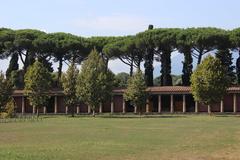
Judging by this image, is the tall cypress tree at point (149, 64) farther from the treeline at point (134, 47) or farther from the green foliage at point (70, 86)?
the green foliage at point (70, 86)

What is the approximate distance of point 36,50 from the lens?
105500mm

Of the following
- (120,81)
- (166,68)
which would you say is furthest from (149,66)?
(120,81)

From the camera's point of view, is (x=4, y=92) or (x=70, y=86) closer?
(x=4, y=92)

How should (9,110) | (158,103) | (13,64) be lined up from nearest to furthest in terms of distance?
(9,110)
(158,103)
(13,64)

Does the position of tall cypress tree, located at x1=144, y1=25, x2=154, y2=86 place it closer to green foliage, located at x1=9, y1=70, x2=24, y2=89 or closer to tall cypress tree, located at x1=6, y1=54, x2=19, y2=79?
green foliage, located at x1=9, y1=70, x2=24, y2=89

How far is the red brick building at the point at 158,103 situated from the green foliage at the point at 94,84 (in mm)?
8686

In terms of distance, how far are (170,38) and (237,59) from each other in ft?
42.0

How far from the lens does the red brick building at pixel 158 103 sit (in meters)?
90.0

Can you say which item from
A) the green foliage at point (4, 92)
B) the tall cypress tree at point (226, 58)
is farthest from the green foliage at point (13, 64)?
the tall cypress tree at point (226, 58)

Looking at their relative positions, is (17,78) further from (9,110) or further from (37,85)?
(9,110)

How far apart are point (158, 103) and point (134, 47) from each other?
14.5 meters

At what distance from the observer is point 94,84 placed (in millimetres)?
79500

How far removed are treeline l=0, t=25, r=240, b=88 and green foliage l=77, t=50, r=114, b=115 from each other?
551 inches

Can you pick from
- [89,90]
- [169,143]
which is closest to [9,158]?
[169,143]
